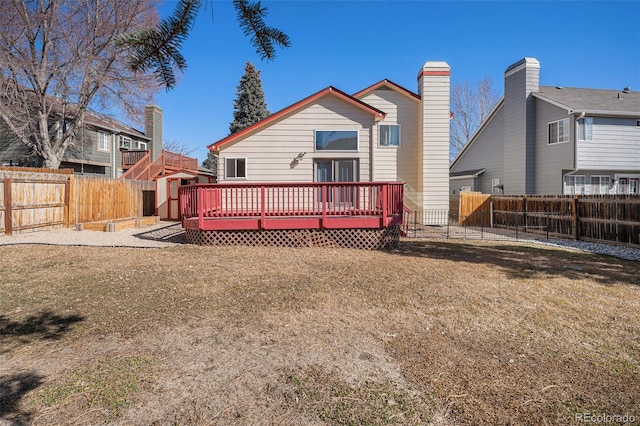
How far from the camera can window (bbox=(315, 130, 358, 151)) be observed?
42.7 feet

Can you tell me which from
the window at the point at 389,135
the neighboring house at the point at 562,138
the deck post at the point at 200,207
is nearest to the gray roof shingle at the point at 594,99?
the neighboring house at the point at 562,138

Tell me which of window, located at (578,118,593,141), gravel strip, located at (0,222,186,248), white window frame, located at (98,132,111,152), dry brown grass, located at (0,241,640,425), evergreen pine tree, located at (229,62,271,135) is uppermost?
evergreen pine tree, located at (229,62,271,135)

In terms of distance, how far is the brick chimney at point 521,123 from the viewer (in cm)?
1931

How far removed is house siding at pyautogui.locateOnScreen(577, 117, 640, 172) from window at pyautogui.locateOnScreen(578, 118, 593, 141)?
0.65 feet

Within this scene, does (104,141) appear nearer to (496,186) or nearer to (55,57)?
(55,57)

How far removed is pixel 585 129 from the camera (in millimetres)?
17156

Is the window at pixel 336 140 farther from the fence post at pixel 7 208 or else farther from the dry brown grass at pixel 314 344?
the fence post at pixel 7 208

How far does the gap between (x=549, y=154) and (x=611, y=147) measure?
8.72ft

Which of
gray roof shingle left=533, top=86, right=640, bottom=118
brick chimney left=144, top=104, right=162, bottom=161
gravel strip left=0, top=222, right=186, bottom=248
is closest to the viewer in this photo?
gravel strip left=0, top=222, right=186, bottom=248

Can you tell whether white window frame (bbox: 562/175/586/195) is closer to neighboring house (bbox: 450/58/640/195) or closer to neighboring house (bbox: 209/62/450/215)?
neighboring house (bbox: 450/58/640/195)

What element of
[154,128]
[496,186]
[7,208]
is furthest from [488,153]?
[154,128]

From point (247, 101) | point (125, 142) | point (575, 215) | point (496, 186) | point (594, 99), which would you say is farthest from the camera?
point (247, 101)

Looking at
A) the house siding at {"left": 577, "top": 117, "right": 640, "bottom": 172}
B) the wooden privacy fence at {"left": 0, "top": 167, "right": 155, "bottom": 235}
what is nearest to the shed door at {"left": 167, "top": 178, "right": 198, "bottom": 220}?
the wooden privacy fence at {"left": 0, "top": 167, "right": 155, "bottom": 235}

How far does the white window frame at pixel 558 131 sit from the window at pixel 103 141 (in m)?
27.6
